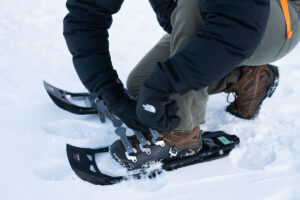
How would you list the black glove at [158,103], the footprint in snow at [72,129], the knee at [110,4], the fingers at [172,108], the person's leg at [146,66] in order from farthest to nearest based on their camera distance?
the person's leg at [146,66], the footprint in snow at [72,129], the knee at [110,4], the fingers at [172,108], the black glove at [158,103]

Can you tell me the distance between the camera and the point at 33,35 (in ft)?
8.91

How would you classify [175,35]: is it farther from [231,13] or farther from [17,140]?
[17,140]

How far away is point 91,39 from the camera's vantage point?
1327 mm

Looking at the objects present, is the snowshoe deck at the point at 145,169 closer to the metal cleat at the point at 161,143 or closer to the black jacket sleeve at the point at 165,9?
the metal cleat at the point at 161,143

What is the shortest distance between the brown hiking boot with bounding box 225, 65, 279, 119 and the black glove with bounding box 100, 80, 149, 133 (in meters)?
0.69

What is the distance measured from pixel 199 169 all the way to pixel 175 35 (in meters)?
0.68

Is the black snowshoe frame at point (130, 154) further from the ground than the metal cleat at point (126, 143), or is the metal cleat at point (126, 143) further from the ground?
the metal cleat at point (126, 143)

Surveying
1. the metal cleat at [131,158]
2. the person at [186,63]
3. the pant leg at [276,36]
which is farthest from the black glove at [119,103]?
the pant leg at [276,36]

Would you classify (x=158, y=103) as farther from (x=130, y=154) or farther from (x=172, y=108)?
(x=130, y=154)

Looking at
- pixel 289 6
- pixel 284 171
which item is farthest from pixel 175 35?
pixel 284 171

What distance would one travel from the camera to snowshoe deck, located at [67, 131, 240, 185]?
4.29 ft

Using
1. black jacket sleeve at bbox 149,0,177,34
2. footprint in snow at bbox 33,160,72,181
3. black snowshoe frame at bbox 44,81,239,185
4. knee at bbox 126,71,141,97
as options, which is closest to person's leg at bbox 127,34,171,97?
knee at bbox 126,71,141,97

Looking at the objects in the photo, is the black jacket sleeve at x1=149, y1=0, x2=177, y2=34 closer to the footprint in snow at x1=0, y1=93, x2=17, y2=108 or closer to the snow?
the snow

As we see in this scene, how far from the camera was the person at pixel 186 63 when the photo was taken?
37.3 inches
